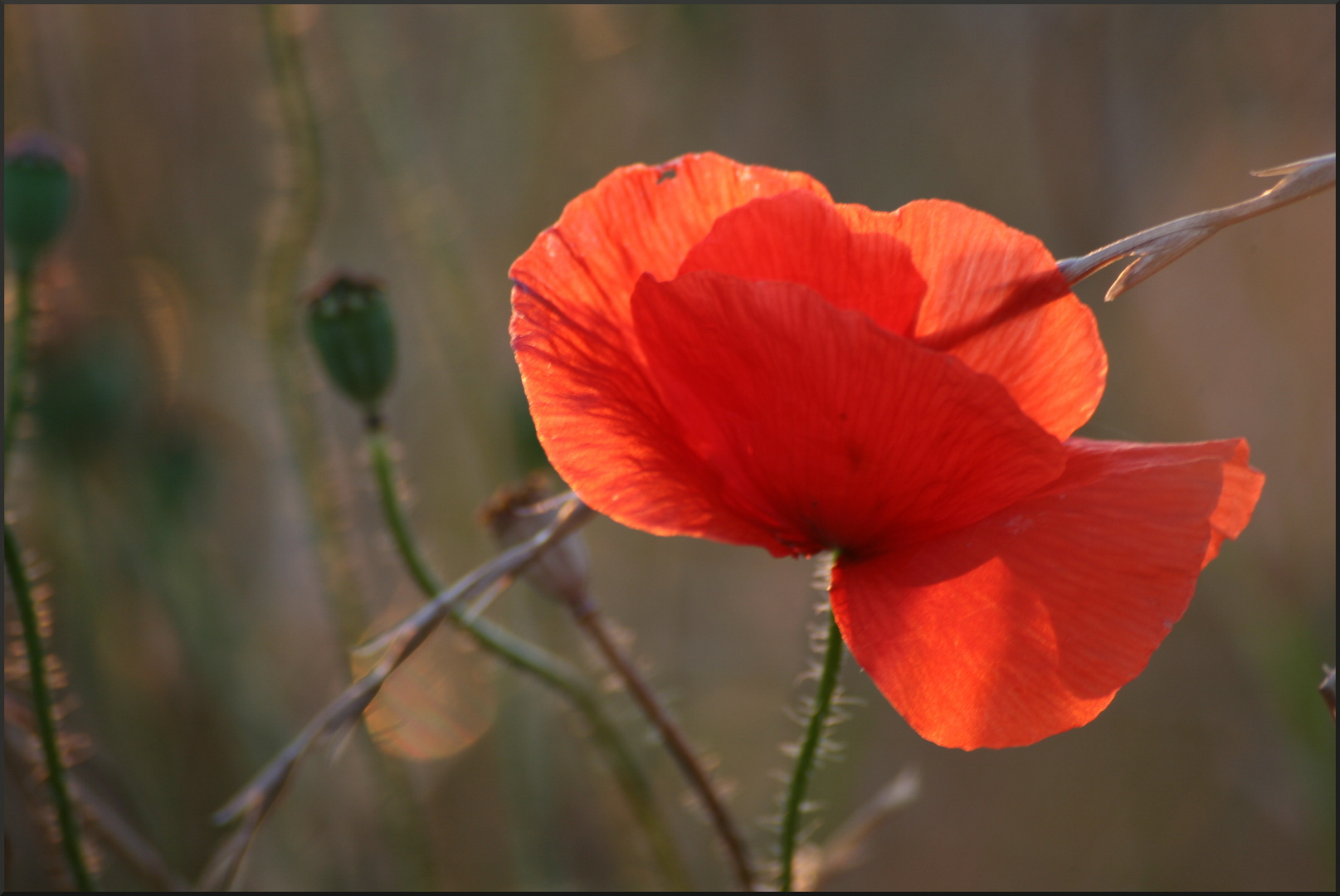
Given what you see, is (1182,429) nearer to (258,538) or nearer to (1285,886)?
(1285,886)

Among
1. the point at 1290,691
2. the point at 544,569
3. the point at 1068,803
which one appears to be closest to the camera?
the point at 544,569

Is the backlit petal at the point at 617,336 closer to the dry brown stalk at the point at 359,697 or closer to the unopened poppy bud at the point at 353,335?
the dry brown stalk at the point at 359,697

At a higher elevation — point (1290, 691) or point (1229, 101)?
point (1229, 101)

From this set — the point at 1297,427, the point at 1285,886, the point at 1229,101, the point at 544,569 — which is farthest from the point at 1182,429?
the point at 544,569

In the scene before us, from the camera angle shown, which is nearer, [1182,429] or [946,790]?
[1182,429]

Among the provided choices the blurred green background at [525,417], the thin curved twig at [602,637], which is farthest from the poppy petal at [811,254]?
the blurred green background at [525,417]

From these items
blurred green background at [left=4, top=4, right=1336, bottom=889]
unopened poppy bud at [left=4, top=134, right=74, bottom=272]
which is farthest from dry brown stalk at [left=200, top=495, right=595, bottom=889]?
unopened poppy bud at [left=4, top=134, right=74, bottom=272]
